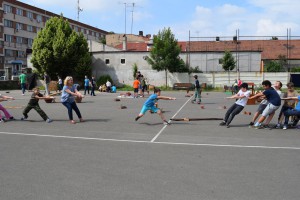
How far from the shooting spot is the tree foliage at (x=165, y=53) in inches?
1679

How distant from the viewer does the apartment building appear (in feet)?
206

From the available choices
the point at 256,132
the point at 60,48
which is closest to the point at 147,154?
the point at 256,132

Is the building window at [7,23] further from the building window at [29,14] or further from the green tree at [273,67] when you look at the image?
the green tree at [273,67]

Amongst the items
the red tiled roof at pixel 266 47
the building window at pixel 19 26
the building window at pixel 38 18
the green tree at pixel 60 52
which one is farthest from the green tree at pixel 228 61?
the building window at pixel 38 18

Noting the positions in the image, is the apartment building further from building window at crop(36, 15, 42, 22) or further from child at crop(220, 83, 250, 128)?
child at crop(220, 83, 250, 128)

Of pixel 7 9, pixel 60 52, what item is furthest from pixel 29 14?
pixel 60 52

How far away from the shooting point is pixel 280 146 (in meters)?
8.66

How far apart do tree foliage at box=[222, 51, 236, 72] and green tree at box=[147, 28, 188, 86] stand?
526 cm

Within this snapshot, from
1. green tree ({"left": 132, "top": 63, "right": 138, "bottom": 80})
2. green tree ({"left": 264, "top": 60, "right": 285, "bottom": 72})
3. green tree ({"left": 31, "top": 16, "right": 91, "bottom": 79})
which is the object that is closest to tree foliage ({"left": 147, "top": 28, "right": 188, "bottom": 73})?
green tree ({"left": 132, "top": 63, "right": 138, "bottom": 80})

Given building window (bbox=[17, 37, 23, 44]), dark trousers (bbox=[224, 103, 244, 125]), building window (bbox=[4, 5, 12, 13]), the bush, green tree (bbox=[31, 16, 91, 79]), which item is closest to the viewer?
dark trousers (bbox=[224, 103, 244, 125])

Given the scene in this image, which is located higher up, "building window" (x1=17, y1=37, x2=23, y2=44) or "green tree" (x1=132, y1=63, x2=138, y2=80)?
"building window" (x1=17, y1=37, x2=23, y2=44)

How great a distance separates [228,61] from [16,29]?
42.5 meters

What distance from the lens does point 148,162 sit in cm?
Answer: 688

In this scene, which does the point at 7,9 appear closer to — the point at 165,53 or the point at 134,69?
the point at 134,69
